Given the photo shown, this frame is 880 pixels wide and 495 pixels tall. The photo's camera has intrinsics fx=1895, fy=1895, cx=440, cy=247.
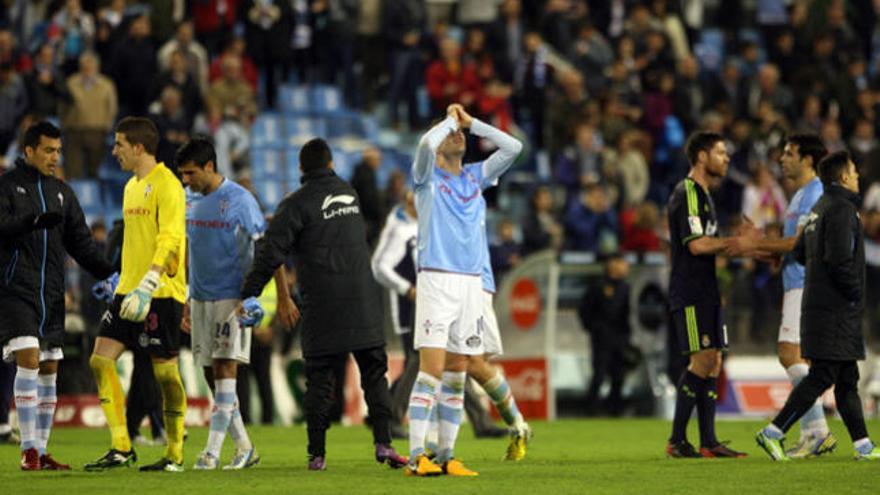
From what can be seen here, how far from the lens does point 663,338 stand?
24.3 metres

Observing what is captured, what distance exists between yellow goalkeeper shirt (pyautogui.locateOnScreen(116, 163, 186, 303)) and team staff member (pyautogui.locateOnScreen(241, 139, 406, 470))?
59 cm

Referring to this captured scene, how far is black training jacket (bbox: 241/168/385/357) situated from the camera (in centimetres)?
1316

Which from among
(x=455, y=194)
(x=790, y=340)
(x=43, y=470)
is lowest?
(x=43, y=470)

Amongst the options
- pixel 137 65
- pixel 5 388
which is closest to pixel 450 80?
pixel 137 65

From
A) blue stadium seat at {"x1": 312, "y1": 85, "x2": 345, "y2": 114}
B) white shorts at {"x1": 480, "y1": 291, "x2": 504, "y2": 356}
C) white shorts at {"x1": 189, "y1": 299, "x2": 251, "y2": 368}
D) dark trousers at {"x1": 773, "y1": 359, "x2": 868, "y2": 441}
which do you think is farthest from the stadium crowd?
dark trousers at {"x1": 773, "y1": 359, "x2": 868, "y2": 441}

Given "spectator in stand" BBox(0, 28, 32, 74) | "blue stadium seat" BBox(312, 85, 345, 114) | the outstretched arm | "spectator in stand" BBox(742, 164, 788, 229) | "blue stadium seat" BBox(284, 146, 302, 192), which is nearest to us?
the outstretched arm

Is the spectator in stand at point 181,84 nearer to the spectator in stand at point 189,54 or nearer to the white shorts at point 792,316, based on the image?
the spectator in stand at point 189,54

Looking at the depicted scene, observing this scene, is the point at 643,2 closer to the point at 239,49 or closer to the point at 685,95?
the point at 685,95

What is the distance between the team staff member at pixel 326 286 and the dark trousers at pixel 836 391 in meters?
3.08

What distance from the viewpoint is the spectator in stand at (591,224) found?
2612cm

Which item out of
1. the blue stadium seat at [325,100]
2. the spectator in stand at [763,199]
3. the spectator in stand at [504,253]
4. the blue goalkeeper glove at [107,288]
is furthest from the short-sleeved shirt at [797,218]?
the blue stadium seat at [325,100]

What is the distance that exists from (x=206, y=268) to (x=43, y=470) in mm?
1855

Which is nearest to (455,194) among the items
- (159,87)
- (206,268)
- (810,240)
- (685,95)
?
(206,268)

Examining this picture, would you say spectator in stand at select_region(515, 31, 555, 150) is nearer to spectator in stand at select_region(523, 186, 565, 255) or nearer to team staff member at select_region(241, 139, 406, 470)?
spectator in stand at select_region(523, 186, 565, 255)
